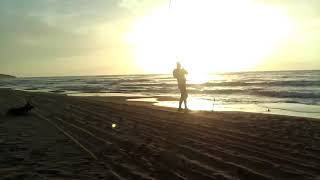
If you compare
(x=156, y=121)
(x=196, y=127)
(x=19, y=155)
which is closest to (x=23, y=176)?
(x=19, y=155)

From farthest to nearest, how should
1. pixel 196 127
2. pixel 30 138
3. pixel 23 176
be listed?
pixel 196 127
pixel 30 138
pixel 23 176

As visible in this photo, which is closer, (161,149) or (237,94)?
(161,149)

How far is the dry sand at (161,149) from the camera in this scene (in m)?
6.81

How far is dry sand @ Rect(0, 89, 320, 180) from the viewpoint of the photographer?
6809mm

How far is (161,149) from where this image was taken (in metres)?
8.80

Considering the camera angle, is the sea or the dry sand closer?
the dry sand

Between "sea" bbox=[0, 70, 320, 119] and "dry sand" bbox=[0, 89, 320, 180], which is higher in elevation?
"dry sand" bbox=[0, 89, 320, 180]

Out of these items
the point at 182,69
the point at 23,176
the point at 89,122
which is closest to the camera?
the point at 23,176

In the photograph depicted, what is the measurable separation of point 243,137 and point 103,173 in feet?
15.8

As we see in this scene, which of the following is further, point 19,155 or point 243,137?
point 243,137

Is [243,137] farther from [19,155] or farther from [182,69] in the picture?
[182,69]

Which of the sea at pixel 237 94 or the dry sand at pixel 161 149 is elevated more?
the dry sand at pixel 161 149

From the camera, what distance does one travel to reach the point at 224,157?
794cm

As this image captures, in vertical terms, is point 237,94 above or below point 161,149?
below
